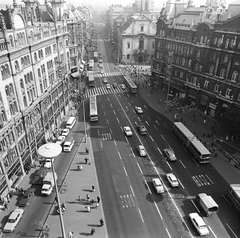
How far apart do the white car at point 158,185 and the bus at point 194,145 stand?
1295cm

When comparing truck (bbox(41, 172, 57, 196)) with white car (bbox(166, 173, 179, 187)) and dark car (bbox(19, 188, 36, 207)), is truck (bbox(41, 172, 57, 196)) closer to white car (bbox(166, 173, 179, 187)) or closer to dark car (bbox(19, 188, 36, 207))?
dark car (bbox(19, 188, 36, 207))

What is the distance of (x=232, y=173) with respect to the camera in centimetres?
5088

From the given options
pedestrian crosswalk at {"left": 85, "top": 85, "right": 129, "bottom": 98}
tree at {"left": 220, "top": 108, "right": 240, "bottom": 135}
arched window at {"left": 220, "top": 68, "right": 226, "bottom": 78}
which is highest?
arched window at {"left": 220, "top": 68, "right": 226, "bottom": 78}

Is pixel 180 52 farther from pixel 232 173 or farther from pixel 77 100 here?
pixel 232 173

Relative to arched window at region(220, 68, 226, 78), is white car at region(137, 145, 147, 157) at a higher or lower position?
lower

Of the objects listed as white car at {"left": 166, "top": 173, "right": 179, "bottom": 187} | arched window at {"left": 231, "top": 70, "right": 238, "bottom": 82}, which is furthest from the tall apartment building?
arched window at {"left": 231, "top": 70, "right": 238, "bottom": 82}

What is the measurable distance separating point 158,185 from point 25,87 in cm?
3486

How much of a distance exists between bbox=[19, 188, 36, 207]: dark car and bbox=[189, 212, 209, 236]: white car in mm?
29856

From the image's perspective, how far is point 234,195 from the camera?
4141 cm

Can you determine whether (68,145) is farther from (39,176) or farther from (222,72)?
(222,72)

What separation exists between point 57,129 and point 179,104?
46.0 metres

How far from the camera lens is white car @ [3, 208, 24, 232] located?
Answer: 36.9 meters

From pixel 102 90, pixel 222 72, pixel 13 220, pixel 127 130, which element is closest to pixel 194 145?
pixel 127 130

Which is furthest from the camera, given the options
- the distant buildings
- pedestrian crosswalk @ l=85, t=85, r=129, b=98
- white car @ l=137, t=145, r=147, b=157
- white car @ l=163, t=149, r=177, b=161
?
pedestrian crosswalk @ l=85, t=85, r=129, b=98
